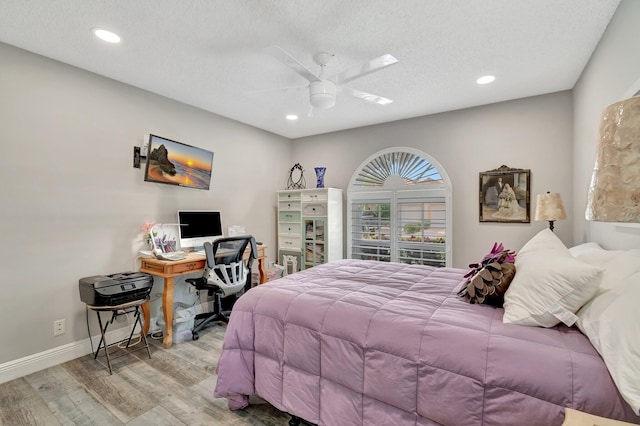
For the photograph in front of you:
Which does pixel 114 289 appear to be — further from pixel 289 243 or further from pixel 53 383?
pixel 289 243

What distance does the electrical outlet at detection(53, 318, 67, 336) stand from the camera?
2.52m

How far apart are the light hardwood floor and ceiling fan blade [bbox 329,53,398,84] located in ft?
7.82

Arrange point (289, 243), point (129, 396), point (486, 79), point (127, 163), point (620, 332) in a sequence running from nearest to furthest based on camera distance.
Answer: point (620, 332)
point (129, 396)
point (486, 79)
point (127, 163)
point (289, 243)

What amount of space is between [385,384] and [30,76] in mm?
3482

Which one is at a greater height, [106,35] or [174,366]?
[106,35]

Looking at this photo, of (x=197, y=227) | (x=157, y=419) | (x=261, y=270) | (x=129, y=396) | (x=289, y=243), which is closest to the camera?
(x=157, y=419)

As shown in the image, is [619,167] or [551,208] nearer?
[619,167]

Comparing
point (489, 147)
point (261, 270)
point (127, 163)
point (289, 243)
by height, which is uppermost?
point (489, 147)

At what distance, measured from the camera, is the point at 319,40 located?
7.22ft

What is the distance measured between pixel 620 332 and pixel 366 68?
6.25ft

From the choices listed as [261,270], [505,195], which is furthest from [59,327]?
[505,195]

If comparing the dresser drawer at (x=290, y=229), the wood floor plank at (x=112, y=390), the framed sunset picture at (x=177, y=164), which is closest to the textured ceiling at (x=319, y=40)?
the framed sunset picture at (x=177, y=164)

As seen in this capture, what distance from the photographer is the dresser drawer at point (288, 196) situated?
4625 mm

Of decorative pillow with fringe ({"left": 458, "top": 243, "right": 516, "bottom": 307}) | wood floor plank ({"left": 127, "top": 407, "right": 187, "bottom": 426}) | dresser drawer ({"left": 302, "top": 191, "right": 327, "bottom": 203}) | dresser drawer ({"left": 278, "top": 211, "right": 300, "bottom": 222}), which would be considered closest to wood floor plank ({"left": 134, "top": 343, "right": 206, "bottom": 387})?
wood floor plank ({"left": 127, "top": 407, "right": 187, "bottom": 426})
